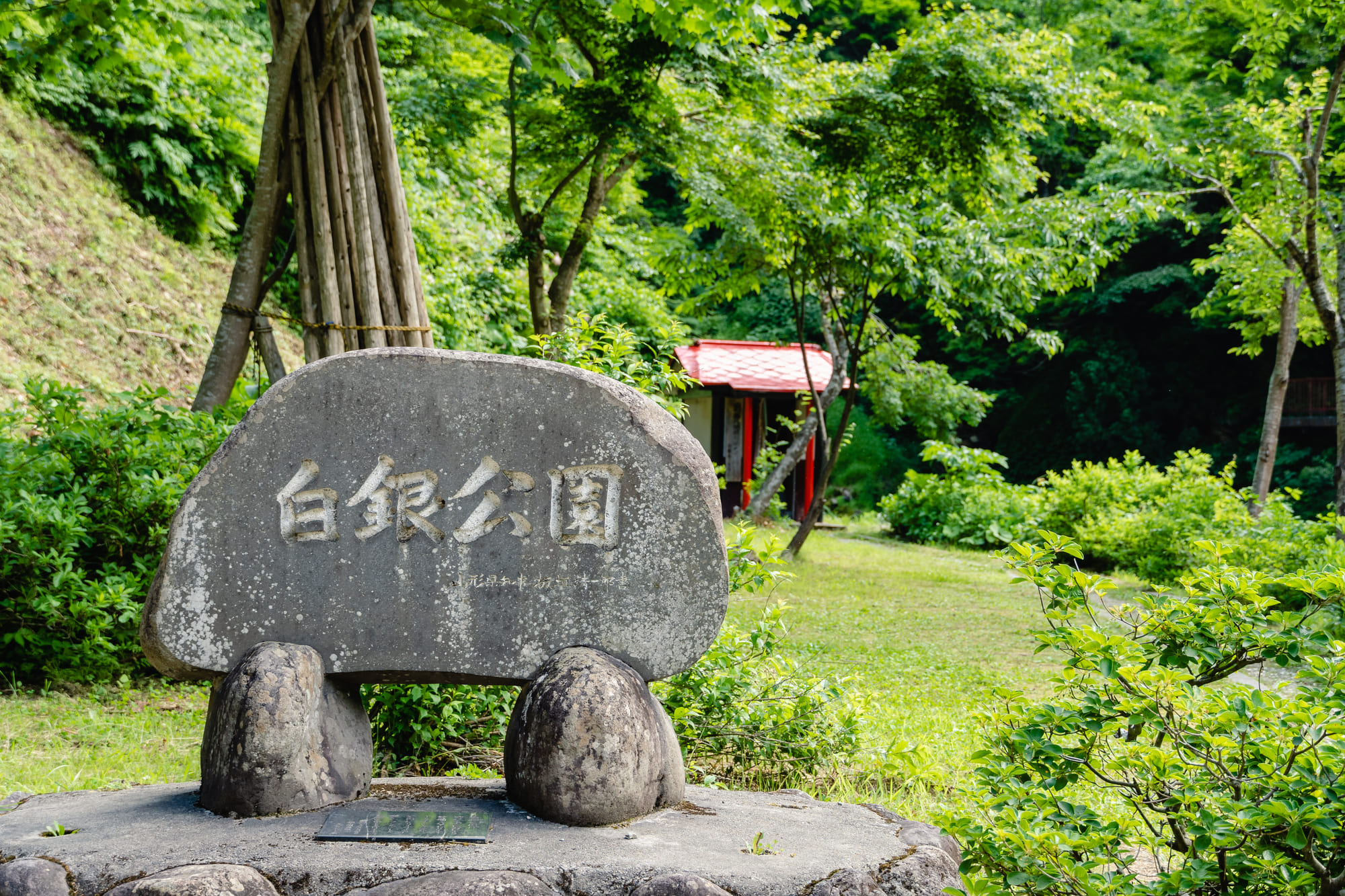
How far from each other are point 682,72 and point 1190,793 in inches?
264

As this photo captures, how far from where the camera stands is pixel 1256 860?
80.8 inches

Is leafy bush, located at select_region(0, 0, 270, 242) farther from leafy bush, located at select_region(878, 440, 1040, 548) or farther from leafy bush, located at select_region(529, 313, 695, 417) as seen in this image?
leafy bush, located at select_region(878, 440, 1040, 548)

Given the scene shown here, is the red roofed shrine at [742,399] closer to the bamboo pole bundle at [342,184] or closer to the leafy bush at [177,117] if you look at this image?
the leafy bush at [177,117]

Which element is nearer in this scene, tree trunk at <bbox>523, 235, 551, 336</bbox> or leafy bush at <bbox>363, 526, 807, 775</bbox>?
leafy bush at <bbox>363, 526, 807, 775</bbox>

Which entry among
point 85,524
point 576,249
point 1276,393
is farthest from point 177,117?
point 1276,393

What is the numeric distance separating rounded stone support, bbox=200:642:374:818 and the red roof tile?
13811 millimetres

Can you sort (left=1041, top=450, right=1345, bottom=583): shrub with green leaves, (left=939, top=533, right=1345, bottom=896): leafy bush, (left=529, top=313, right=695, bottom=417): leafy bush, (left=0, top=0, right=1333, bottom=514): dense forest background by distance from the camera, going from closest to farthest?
(left=939, top=533, right=1345, bottom=896): leafy bush, (left=529, top=313, right=695, bottom=417): leafy bush, (left=1041, top=450, right=1345, bottom=583): shrub with green leaves, (left=0, top=0, right=1333, bottom=514): dense forest background

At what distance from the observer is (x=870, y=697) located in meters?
5.25

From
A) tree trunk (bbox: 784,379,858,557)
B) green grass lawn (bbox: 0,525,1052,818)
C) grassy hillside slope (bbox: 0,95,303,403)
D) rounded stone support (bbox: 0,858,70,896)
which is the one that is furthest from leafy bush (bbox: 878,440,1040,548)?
rounded stone support (bbox: 0,858,70,896)

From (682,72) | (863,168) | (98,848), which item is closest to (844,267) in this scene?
(863,168)

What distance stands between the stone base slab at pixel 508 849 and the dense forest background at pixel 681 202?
259cm

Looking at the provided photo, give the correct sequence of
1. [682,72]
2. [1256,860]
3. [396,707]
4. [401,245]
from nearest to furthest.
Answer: [1256,860], [396,707], [401,245], [682,72]

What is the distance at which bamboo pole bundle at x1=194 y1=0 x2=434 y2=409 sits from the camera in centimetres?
464

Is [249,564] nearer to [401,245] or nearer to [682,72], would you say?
[401,245]
